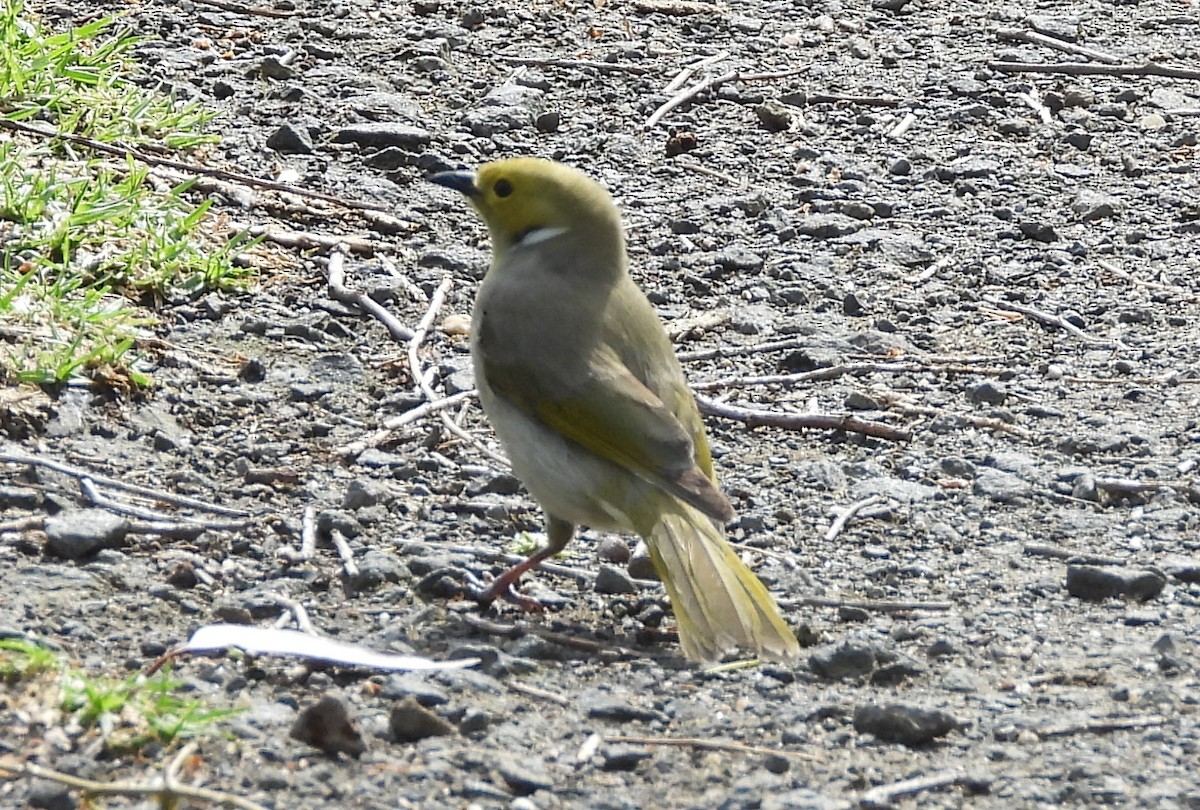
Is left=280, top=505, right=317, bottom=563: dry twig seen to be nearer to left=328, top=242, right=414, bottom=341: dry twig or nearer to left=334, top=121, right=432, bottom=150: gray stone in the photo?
left=328, top=242, right=414, bottom=341: dry twig

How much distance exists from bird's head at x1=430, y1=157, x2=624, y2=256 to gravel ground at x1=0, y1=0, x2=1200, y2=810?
75 centimetres

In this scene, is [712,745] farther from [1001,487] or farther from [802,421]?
[802,421]

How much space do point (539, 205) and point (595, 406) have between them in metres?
0.96

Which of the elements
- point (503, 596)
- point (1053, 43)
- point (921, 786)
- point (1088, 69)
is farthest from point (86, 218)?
point (1053, 43)

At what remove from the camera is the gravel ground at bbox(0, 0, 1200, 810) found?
14.0ft

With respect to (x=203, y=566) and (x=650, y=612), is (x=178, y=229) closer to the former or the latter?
(x=203, y=566)

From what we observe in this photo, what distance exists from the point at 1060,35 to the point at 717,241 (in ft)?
11.6

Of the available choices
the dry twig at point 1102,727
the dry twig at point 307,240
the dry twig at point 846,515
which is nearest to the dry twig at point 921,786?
the dry twig at point 1102,727

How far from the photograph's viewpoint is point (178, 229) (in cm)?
716

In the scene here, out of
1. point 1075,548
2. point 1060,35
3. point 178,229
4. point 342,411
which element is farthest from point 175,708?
point 1060,35

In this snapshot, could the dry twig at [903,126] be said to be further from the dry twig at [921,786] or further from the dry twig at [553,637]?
the dry twig at [921,786]

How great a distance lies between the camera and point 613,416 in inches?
210

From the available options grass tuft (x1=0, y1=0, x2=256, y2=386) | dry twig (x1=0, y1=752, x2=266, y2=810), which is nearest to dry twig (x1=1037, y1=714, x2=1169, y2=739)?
dry twig (x1=0, y1=752, x2=266, y2=810)

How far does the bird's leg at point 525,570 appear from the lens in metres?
5.20
